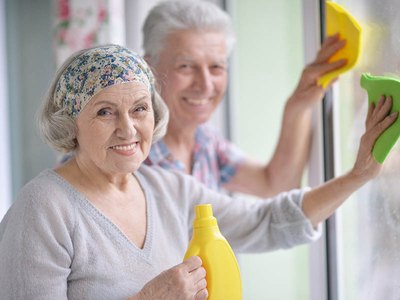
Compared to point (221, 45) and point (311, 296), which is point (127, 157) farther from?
point (311, 296)

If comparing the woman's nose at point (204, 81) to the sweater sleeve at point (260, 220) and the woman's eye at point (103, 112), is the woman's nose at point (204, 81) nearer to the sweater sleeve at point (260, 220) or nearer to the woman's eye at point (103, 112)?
the sweater sleeve at point (260, 220)

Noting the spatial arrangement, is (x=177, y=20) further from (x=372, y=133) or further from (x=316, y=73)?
(x=372, y=133)

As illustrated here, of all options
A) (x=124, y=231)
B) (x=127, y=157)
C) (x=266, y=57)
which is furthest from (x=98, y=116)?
(x=266, y=57)

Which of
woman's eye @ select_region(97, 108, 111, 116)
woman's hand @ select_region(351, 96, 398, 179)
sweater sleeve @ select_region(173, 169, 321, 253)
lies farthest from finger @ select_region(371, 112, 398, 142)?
woman's eye @ select_region(97, 108, 111, 116)

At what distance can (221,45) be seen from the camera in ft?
5.60

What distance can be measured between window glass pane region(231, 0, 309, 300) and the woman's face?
81 cm

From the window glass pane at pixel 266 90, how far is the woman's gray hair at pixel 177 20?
0.29 metres

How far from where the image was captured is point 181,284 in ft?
3.52

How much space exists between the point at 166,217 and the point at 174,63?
502 mm

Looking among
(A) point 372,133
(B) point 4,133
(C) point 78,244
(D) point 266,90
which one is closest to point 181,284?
(C) point 78,244

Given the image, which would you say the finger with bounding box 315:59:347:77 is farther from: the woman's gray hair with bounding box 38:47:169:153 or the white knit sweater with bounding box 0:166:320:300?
the woman's gray hair with bounding box 38:47:169:153

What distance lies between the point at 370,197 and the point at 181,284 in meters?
0.57

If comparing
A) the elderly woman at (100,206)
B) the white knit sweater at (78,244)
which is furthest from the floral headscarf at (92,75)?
the white knit sweater at (78,244)

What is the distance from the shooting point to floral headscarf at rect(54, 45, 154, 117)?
1.16 meters
